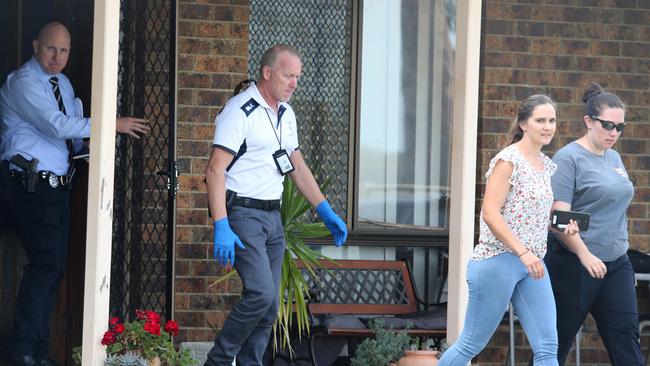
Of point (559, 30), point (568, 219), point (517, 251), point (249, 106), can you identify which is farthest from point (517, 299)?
point (559, 30)

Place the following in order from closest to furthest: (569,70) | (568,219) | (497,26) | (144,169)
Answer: (568,219) → (144,169) → (497,26) → (569,70)

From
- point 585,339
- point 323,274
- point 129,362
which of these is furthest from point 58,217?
point 585,339

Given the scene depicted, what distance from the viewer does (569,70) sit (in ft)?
26.8

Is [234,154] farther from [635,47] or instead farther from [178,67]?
[635,47]

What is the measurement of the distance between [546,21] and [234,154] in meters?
2.89

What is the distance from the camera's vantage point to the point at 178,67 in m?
7.62

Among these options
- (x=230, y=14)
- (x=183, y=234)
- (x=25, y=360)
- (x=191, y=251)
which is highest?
(x=230, y=14)

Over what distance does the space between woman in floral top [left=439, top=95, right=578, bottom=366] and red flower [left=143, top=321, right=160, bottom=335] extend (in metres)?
1.54

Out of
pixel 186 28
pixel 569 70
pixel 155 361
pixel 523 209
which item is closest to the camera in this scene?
pixel 523 209

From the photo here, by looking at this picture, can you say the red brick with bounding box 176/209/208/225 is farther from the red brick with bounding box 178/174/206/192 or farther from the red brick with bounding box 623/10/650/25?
the red brick with bounding box 623/10/650/25

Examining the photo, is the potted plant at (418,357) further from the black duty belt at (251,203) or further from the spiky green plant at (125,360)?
the spiky green plant at (125,360)

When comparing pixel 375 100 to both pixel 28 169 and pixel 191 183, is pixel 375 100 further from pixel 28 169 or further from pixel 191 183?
pixel 28 169

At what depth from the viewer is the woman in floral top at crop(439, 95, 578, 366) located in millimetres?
5766

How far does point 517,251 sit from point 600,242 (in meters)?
0.92
